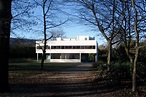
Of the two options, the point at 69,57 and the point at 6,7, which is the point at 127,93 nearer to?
the point at 6,7

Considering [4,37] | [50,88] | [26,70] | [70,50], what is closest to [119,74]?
[50,88]

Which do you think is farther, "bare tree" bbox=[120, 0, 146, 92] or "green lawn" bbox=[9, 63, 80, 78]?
"green lawn" bbox=[9, 63, 80, 78]

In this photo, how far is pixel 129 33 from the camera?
57.9 ft

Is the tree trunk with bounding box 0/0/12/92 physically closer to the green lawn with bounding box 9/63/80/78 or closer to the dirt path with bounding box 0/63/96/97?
the dirt path with bounding box 0/63/96/97

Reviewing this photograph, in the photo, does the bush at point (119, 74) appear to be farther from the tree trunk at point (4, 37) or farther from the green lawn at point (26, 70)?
the green lawn at point (26, 70)

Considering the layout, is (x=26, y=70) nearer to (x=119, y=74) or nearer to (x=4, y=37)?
(x=119, y=74)

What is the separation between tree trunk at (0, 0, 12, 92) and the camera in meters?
12.3

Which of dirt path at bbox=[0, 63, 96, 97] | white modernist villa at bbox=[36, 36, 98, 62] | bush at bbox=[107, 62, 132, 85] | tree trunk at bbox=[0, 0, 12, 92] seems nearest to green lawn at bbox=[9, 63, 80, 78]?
dirt path at bbox=[0, 63, 96, 97]

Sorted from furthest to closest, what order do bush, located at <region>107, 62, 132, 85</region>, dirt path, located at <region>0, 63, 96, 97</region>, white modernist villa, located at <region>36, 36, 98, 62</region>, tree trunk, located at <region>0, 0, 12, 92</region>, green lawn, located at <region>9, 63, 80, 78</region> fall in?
white modernist villa, located at <region>36, 36, 98, 62</region>, green lawn, located at <region>9, 63, 80, 78</region>, bush, located at <region>107, 62, 132, 85</region>, dirt path, located at <region>0, 63, 96, 97</region>, tree trunk, located at <region>0, 0, 12, 92</region>

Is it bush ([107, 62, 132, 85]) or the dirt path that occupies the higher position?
bush ([107, 62, 132, 85])

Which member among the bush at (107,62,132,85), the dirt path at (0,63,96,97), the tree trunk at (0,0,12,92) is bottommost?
the dirt path at (0,63,96,97)

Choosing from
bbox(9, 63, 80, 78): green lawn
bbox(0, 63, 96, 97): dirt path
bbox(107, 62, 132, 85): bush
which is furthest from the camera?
bbox(9, 63, 80, 78): green lawn

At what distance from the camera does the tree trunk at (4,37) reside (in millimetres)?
12337

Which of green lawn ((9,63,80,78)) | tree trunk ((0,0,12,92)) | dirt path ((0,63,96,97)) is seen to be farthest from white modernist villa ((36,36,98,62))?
tree trunk ((0,0,12,92))
